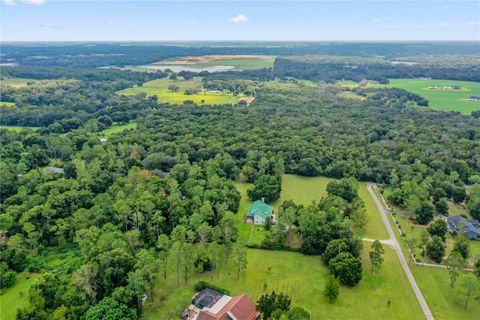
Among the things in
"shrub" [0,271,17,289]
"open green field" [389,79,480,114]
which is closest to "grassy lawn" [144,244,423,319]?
"shrub" [0,271,17,289]

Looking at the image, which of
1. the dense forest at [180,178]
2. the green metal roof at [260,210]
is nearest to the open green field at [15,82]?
the dense forest at [180,178]

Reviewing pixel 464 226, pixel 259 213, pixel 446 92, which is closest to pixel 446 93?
pixel 446 92

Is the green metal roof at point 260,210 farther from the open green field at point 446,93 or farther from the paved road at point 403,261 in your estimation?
the open green field at point 446,93

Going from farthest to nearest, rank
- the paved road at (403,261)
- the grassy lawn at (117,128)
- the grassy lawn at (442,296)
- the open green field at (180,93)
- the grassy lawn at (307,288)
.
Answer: the open green field at (180,93), the grassy lawn at (117,128), the paved road at (403,261), the grassy lawn at (442,296), the grassy lawn at (307,288)

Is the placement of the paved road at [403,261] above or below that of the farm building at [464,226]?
below

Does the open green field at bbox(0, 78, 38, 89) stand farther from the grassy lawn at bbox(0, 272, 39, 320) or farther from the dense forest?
the grassy lawn at bbox(0, 272, 39, 320)

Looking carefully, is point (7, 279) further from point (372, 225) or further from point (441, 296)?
point (372, 225)

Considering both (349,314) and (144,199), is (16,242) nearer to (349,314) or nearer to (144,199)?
(144,199)
